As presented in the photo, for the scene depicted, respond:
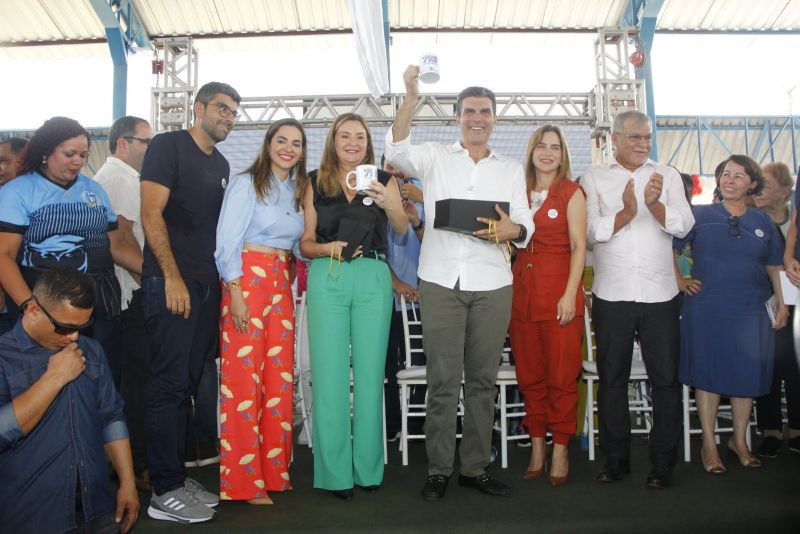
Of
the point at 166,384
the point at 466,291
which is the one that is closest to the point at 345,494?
the point at 166,384

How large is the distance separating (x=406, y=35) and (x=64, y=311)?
34.4 ft

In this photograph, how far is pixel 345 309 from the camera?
8.27 feet

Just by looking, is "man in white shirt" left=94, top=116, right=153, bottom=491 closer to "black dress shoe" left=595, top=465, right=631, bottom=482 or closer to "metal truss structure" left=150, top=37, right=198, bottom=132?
"black dress shoe" left=595, top=465, right=631, bottom=482

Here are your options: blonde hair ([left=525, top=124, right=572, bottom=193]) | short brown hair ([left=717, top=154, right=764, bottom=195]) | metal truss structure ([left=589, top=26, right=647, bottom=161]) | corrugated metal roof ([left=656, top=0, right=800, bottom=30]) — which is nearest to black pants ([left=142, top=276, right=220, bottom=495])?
blonde hair ([left=525, top=124, right=572, bottom=193])

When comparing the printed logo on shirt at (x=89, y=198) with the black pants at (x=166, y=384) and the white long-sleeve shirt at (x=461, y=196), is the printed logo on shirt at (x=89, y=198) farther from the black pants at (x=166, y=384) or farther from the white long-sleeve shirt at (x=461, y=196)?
the white long-sleeve shirt at (x=461, y=196)

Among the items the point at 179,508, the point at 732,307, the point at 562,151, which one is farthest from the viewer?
the point at 732,307

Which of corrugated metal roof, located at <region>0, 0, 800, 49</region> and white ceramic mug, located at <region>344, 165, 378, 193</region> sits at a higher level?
corrugated metal roof, located at <region>0, 0, 800, 49</region>

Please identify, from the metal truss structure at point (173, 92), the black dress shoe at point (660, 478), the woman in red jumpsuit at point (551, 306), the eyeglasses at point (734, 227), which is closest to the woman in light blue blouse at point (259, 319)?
the woman in red jumpsuit at point (551, 306)

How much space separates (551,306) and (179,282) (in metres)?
1.46

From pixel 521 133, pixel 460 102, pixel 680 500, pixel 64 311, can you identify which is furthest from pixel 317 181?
pixel 521 133

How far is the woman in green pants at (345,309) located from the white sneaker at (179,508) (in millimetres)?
474

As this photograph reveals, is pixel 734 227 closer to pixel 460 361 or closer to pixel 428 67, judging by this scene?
pixel 460 361

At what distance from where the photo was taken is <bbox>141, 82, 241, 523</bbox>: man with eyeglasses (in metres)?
2.30

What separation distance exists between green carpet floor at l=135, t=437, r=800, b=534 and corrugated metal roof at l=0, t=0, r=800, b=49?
9.53 meters
